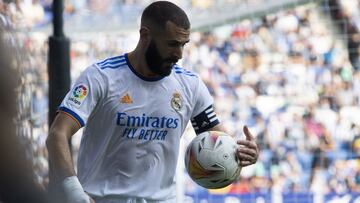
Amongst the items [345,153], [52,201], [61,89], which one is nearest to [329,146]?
[345,153]

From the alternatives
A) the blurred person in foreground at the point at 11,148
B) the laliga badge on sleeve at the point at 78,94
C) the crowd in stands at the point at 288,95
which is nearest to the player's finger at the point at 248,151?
the laliga badge on sleeve at the point at 78,94

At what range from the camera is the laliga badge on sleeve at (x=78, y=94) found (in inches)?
187

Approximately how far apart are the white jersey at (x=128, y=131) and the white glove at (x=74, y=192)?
0.62 meters

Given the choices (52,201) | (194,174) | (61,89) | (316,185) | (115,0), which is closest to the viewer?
(52,201)

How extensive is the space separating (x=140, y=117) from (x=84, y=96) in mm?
357

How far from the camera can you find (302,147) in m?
11.7

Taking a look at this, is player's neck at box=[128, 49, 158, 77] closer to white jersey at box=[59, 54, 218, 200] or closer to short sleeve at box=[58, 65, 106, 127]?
white jersey at box=[59, 54, 218, 200]

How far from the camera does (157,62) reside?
4961 mm

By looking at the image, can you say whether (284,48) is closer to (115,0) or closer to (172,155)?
(115,0)

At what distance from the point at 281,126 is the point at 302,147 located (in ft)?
1.33

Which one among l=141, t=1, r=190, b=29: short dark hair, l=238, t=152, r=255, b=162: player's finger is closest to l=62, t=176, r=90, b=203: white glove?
l=238, t=152, r=255, b=162: player's finger

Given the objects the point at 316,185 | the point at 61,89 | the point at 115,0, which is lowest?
the point at 316,185

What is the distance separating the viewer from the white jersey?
194 inches

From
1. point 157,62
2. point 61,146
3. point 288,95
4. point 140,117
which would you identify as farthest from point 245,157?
point 288,95
